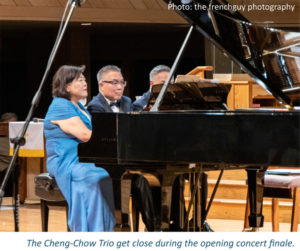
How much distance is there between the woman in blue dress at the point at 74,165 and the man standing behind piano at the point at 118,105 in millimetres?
138

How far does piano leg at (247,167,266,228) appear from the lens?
405 cm

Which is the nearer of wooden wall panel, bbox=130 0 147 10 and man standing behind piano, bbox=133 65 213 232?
man standing behind piano, bbox=133 65 213 232

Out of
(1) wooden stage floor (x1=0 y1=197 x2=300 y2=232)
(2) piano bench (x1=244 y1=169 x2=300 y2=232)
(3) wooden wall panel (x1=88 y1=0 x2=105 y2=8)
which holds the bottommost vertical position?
(1) wooden stage floor (x1=0 y1=197 x2=300 y2=232)

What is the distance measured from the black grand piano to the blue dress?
25.2 inches

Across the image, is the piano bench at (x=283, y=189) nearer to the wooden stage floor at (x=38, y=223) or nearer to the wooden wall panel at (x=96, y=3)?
the wooden stage floor at (x=38, y=223)

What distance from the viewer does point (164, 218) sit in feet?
11.1

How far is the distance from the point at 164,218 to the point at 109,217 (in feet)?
2.66

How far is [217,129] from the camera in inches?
123

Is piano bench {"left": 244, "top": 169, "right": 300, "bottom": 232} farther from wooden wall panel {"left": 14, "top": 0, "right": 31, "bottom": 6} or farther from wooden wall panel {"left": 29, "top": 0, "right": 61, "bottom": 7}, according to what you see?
wooden wall panel {"left": 14, "top": 0, "right": 31, "bottom": 6}

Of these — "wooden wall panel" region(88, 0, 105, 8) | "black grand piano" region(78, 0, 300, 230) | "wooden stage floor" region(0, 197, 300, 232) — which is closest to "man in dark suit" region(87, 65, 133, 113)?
"black grand piano" region(78, 0, 300, 230)

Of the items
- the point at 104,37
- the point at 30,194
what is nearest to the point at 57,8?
the point at 30,194

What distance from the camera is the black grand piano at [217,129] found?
304cm

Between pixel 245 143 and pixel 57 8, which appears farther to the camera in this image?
pixel 57 8

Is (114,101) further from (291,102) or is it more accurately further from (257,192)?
(291,102)
